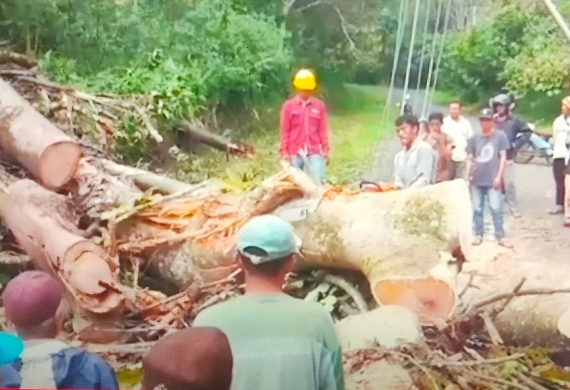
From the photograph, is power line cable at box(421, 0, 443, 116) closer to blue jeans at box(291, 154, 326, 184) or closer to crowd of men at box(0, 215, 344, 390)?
blue jeans at box(291, 154, 326, 184)

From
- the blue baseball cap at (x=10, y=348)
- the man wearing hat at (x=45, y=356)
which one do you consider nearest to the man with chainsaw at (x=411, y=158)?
the man wearing hat at (x=45, y=356)

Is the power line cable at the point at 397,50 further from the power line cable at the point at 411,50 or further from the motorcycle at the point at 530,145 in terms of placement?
the motorcycle at the point at 530,145

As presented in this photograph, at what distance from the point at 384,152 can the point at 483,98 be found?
0.97ft

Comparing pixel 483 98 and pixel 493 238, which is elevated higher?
pixel 483 98

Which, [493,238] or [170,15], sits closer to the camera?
[493,238]

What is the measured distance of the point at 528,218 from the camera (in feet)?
7.19

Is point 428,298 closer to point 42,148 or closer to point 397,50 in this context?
point 397,50

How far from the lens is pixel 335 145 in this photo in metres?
2.26

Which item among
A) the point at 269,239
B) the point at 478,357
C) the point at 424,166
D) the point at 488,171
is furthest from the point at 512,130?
the point at 269,239

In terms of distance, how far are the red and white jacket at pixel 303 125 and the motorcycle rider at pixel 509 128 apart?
457 mm

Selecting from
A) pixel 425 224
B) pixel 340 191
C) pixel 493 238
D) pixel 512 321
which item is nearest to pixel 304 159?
pixel 340 191

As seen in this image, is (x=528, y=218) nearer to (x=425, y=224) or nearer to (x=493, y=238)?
(x=493, y=238)

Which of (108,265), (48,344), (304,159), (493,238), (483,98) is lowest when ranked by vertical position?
(48,344)

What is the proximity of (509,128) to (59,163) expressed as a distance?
1.24 metres
